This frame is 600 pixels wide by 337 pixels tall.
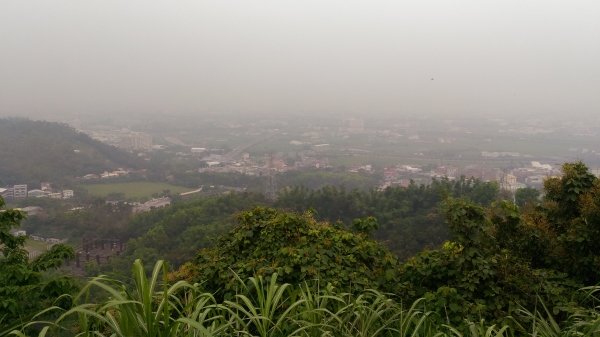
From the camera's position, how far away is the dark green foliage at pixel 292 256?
3.25 metres

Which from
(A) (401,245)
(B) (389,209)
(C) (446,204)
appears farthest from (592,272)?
(B) (389,209)

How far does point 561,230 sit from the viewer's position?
4.04 metres

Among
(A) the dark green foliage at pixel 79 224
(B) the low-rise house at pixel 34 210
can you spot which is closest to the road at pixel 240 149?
(B) the low-rise house at pixel 34 210

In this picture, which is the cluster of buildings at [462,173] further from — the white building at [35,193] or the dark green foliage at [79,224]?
the white building at [35,193]

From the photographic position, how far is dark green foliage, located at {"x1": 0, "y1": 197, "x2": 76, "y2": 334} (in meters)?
2.94

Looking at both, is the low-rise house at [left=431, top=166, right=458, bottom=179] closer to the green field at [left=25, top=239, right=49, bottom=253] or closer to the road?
the road

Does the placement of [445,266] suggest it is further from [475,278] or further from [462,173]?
[462,173]

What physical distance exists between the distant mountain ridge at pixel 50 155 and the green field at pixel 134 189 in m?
2.92

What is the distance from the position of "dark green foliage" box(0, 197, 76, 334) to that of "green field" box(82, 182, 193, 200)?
24.2 metres

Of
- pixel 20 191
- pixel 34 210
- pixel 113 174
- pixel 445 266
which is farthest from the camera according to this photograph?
pixel 113 174

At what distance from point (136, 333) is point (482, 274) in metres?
2.45

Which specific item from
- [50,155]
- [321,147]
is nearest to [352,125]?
[321,147]

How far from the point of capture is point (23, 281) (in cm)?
335

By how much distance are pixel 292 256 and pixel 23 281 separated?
2098 mm
